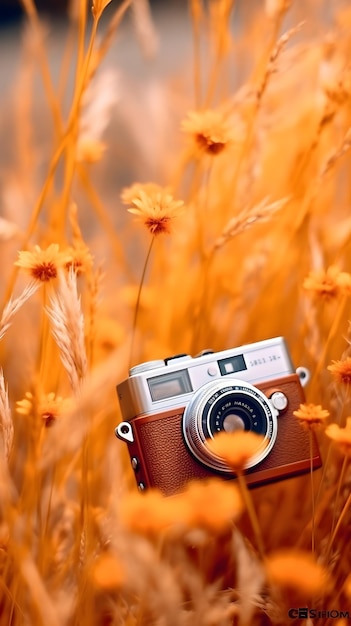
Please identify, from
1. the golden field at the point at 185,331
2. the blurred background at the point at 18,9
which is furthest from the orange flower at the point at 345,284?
the blurred background at the point at 18,9

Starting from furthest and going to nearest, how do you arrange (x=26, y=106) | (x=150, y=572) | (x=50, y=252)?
(x=26, y=106), (x=50, y=252), (x=150, y=572)

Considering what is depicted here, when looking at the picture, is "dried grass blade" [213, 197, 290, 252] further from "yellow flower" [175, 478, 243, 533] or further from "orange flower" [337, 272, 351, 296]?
"yellow flower" [175, 478, 243, 533]

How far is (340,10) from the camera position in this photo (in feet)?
1.92

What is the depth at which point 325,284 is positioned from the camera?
1.25 feet

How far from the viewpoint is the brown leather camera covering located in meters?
0.39

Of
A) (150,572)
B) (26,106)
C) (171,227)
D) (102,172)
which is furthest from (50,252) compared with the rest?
(102,172)

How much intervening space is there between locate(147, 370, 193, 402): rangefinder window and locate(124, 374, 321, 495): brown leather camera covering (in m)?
0.01

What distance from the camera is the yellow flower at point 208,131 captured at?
0.39 metres

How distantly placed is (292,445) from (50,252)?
189mm

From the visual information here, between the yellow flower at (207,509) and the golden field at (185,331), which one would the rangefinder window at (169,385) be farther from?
the yellow flower at (207,509)

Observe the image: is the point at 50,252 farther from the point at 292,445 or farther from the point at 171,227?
the point at 292,445

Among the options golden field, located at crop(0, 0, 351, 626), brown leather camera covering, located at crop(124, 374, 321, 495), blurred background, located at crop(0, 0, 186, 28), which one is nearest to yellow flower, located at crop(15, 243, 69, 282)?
golden field, located at crop(0, 0, 351, 626)

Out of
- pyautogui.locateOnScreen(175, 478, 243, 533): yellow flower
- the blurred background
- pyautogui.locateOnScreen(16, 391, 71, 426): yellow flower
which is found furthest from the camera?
the blurred background

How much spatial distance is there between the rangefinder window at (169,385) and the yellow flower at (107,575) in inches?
4.4
